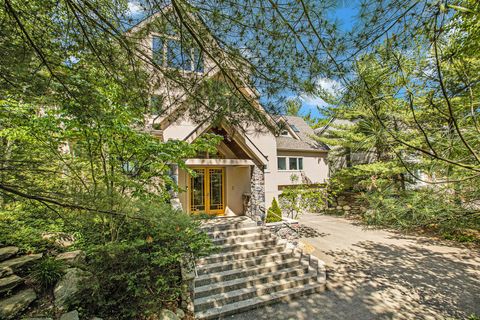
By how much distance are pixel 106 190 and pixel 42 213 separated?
1.21m

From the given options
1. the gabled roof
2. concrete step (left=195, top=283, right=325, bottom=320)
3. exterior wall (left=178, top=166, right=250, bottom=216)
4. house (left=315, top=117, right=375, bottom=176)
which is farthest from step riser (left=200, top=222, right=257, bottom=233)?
house (left=315, top=117, right=375, bottom=176)

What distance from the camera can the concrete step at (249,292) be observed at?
548 centimetres

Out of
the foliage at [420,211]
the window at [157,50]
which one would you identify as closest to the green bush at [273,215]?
the foliage at [420,211]

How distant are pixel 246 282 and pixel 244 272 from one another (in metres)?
0.37

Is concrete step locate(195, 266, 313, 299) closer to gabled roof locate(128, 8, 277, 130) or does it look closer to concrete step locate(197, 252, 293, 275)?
concrete step locate(197, 252, 293, 275)

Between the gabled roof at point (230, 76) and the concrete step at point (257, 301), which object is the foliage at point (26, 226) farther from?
the concrete step at point (257, 301)

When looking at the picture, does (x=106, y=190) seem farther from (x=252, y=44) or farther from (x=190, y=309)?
(x=252, y=44)

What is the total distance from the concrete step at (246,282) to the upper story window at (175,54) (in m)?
5.51

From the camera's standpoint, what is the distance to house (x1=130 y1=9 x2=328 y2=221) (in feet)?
12.3

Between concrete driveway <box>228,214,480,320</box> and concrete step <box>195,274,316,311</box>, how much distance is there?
0.43 meters

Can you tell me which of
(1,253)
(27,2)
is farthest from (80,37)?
(1,253)

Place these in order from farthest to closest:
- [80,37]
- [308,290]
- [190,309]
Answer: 1. [308,290]
2. [190,309]
3. [80,37]

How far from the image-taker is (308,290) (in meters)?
6.21

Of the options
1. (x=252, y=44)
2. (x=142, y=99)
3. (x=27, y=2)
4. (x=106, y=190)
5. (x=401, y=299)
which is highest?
(x=27, y=2)
